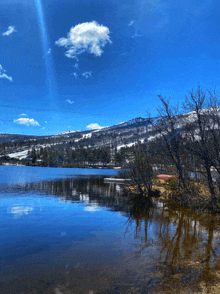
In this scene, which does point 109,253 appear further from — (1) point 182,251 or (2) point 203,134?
(2) point 203,134

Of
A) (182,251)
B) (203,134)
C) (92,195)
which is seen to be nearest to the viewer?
(182,251)

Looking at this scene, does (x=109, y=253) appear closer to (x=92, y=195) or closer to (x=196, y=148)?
(x=196, y=148)

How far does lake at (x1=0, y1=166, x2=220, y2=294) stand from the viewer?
541cm

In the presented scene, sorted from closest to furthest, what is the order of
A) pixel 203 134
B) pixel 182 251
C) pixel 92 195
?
pixel 182 251
pixel 203 134
pixel 92 195

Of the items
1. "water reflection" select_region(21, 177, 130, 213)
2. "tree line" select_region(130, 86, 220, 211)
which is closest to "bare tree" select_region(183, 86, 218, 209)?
"tree line" select_region(130, 86, 220, 211)

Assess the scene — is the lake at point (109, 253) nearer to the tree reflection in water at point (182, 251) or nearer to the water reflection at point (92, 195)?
the tree reflection in water at point (182, 251)

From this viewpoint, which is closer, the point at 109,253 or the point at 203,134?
the point at 109,253

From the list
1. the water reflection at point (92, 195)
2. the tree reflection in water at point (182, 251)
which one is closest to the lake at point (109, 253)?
the tree reflection in water at point (182, 251)

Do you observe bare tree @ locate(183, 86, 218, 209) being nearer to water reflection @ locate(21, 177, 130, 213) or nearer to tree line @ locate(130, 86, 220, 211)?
tree line @ locate(130, 86, 220, 211)

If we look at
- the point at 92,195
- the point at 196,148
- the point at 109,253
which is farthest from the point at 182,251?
the point at 92,195

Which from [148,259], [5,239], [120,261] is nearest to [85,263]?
[120,261]

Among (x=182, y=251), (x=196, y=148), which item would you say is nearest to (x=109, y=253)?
(x=182, y=251)

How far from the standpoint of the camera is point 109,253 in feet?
25.1

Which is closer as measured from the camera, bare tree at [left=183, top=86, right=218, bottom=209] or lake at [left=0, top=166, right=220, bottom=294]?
lake at [left=0, top=166, right=220, bottom=294]
